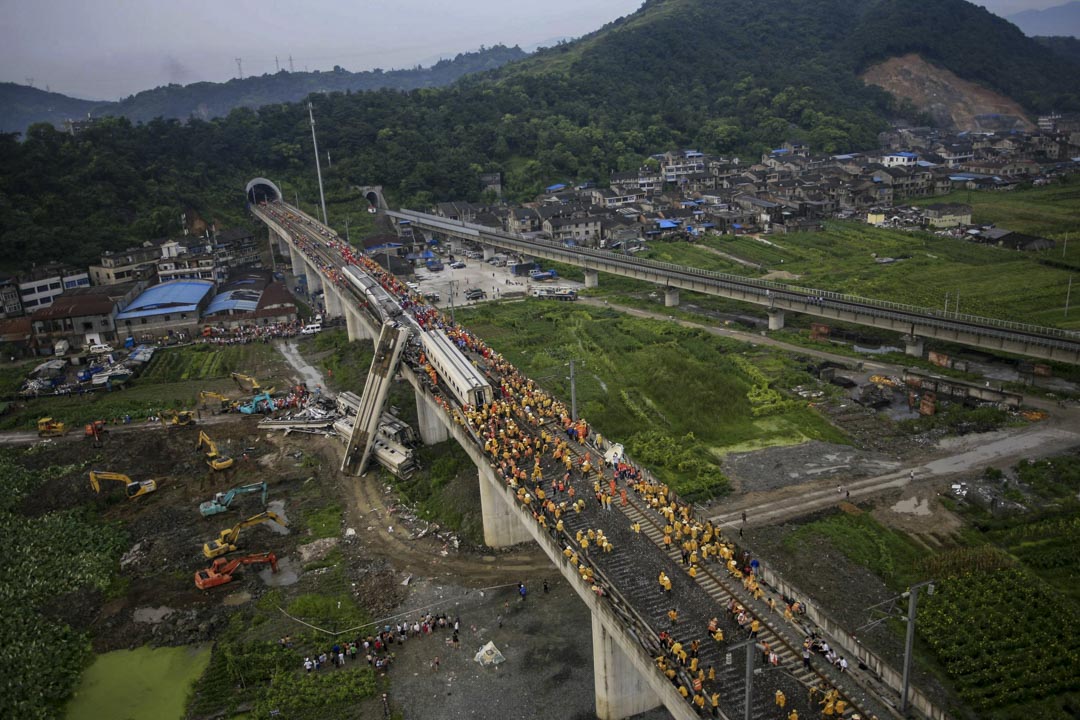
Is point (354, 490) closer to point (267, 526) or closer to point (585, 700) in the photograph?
point (267, 526)

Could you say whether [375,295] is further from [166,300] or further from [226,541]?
[166,300]

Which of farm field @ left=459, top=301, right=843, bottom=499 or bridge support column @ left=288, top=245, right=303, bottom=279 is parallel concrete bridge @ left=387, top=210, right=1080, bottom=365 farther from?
bridge support column @ left=288, top=245, right=303, bottom=279

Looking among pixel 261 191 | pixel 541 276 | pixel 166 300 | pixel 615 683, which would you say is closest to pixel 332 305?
pixel 166 300

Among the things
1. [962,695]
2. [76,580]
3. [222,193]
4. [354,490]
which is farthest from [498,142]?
[962,695]

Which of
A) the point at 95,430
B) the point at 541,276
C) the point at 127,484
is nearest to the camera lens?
A: the point at 127,484

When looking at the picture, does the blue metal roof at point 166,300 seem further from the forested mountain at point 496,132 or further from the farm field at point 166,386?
the forested mountain at point 496,132

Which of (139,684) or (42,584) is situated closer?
(139,684)
